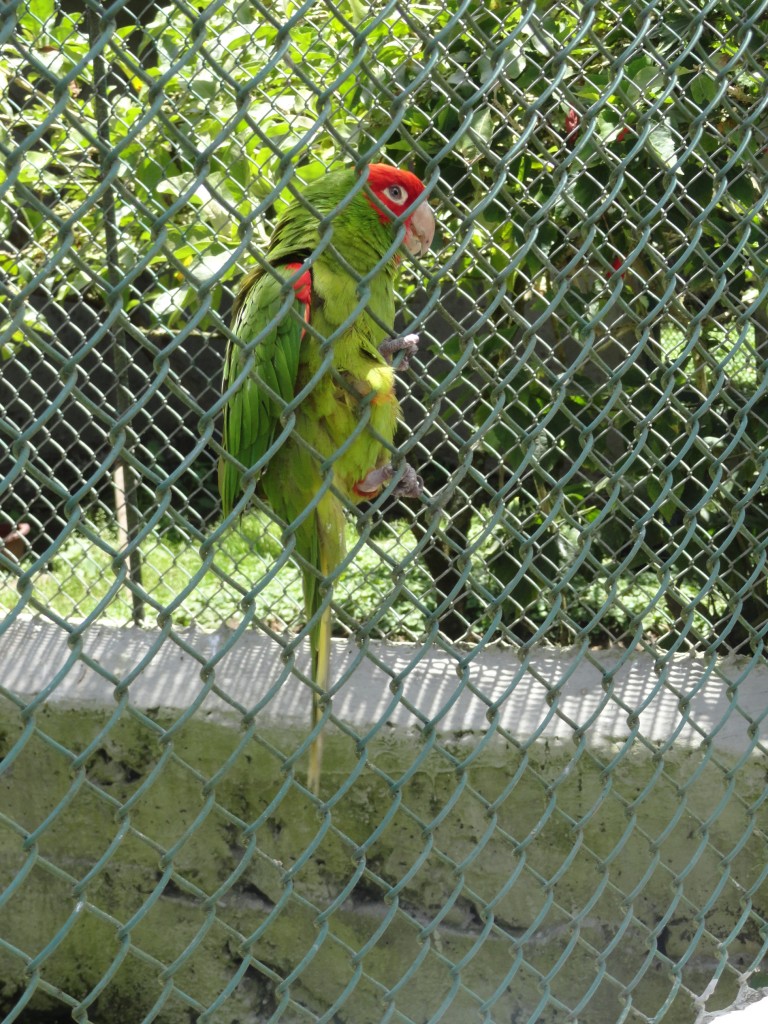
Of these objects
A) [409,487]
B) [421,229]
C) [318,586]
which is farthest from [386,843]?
[421,229]

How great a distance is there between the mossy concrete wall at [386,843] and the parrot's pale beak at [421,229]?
1.00 meters

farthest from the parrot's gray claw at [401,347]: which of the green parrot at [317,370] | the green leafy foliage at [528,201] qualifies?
the green leafy foliage at [528,201]

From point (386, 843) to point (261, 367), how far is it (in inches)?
46.4

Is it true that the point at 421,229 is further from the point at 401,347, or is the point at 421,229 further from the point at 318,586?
the point at 318,586

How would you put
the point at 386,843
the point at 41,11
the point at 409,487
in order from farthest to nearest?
the point at 41,11 → the point at 386,843 → the point at 409,487

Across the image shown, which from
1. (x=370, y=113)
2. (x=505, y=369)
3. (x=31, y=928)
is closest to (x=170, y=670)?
(x=31, y=928)

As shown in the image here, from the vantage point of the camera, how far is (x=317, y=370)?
1.68 meters

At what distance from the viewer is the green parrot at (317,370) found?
5.79 ft

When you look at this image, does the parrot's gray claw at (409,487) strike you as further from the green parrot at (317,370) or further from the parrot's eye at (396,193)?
the parrot's eye at (396,193)

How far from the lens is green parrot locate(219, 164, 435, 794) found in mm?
1765

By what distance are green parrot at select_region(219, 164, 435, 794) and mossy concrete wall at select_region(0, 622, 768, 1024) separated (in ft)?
1.41

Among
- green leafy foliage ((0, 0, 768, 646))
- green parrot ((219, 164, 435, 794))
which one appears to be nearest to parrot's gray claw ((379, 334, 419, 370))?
green parrot ((219, 164, 435, 794))

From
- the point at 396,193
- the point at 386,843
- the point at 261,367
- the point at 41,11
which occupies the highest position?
the point at 396,193

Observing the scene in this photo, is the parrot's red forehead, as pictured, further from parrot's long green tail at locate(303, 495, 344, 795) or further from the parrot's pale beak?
parrot's long green tail at locate(303, 495, 344, 795)
